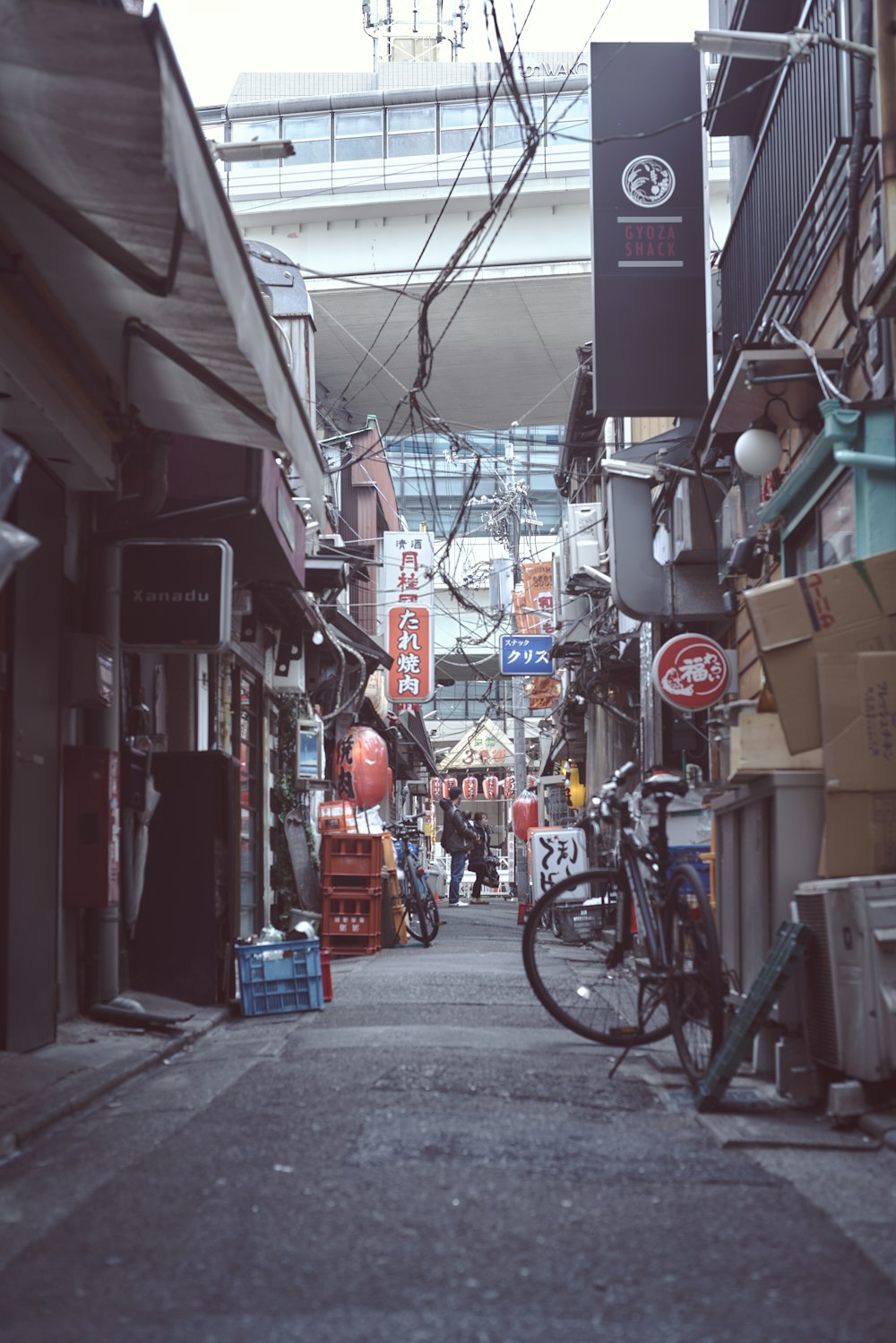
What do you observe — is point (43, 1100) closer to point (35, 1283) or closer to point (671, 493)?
point (35, 1283)

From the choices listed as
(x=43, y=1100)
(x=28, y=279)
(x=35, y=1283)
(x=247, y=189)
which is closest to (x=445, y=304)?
(x=247, y=189)

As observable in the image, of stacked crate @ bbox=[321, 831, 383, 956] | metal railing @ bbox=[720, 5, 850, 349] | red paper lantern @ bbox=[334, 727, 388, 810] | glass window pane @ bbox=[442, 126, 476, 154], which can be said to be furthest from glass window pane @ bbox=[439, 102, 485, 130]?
stacked crate @ bbox=[321, 831, 383, 956]

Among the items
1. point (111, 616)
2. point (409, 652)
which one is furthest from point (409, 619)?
point (111, 616)

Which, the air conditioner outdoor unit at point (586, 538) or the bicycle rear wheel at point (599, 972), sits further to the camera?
the air conditioner outdoor unit at point (586, 538)

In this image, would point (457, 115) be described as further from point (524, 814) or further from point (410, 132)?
point (524, 814)

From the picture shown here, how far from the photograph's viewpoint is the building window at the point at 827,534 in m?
8.93

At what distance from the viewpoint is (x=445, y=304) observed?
27.6m

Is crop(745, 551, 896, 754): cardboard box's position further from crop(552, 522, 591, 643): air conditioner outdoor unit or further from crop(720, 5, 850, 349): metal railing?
crop(552, 522, 591, 643): air conditioner outdoor unit

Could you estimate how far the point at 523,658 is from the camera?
28297 millimetres

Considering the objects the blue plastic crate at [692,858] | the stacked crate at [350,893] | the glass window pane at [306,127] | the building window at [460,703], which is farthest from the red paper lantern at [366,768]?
the building window at [460,703]

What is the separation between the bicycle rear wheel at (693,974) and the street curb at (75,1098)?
254 cm

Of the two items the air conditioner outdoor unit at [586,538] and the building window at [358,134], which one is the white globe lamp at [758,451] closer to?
the air conditioner outdoor unit at [586,538]

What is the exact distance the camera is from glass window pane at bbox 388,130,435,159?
27.0m

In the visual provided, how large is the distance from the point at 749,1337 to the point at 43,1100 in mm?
3777
